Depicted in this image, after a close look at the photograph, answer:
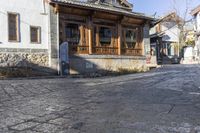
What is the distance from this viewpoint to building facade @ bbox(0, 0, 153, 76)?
18.4 m

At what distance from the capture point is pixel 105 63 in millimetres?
22547

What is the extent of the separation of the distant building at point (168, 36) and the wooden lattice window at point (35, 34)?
22885 millimetres

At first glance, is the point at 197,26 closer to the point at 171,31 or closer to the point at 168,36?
the point at 168,36

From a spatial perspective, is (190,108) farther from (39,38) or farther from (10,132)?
(39,38)

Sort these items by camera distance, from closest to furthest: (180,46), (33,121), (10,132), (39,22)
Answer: (10,132), (33,121), (39,22), (180,46)

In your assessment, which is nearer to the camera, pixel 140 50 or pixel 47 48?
pixel 47 48

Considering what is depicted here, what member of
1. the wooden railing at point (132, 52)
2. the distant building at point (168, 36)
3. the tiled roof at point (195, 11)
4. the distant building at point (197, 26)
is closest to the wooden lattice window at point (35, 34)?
the wooden railing at point (132, 52)

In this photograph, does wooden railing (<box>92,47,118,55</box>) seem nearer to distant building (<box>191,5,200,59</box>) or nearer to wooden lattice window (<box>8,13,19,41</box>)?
wooden lattice window (<box>8,13,19,41</box>)

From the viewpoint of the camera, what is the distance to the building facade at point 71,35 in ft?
60.4

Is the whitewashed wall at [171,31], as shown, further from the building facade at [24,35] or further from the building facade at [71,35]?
the building facade at [24,35]

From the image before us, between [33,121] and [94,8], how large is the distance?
1609cm

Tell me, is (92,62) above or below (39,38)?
below

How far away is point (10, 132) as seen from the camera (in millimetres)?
4984

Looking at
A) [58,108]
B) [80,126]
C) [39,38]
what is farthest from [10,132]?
[39,38]
